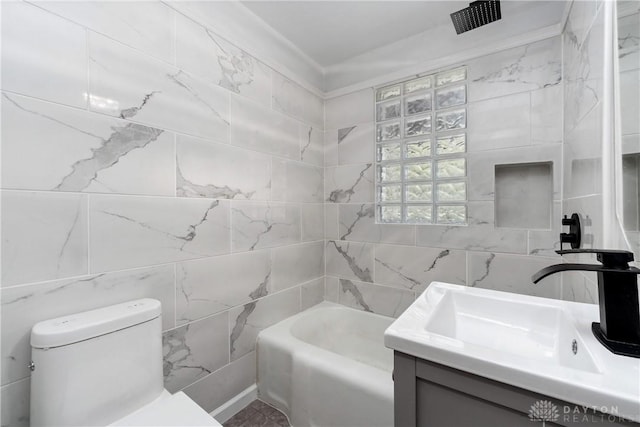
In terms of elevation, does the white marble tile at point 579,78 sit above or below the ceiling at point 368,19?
below

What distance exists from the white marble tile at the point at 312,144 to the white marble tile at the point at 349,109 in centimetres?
17

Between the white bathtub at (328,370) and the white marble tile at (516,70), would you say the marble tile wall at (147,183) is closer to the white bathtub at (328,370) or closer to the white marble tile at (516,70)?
the white bathtub at (328,370)

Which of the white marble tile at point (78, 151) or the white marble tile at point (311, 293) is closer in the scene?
the white marble tile at point (78, 151)

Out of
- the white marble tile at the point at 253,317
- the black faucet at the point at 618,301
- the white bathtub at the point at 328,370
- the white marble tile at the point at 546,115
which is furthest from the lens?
the white marble tile at the point at 253,317

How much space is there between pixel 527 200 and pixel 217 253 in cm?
198

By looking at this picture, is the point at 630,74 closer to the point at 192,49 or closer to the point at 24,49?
the point at 192,49

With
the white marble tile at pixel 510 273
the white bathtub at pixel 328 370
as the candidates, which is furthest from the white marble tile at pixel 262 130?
the white marble tile at pixel 510 273

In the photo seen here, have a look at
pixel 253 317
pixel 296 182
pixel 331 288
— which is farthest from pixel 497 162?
pixel 253 317

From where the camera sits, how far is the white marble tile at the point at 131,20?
1.04 metres

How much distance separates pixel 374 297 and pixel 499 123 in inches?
61.4

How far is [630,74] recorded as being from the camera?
770 mm

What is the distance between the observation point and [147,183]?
1240mm

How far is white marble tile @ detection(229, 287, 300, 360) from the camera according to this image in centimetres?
163

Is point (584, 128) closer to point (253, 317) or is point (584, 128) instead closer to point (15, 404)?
point (253, 317)
